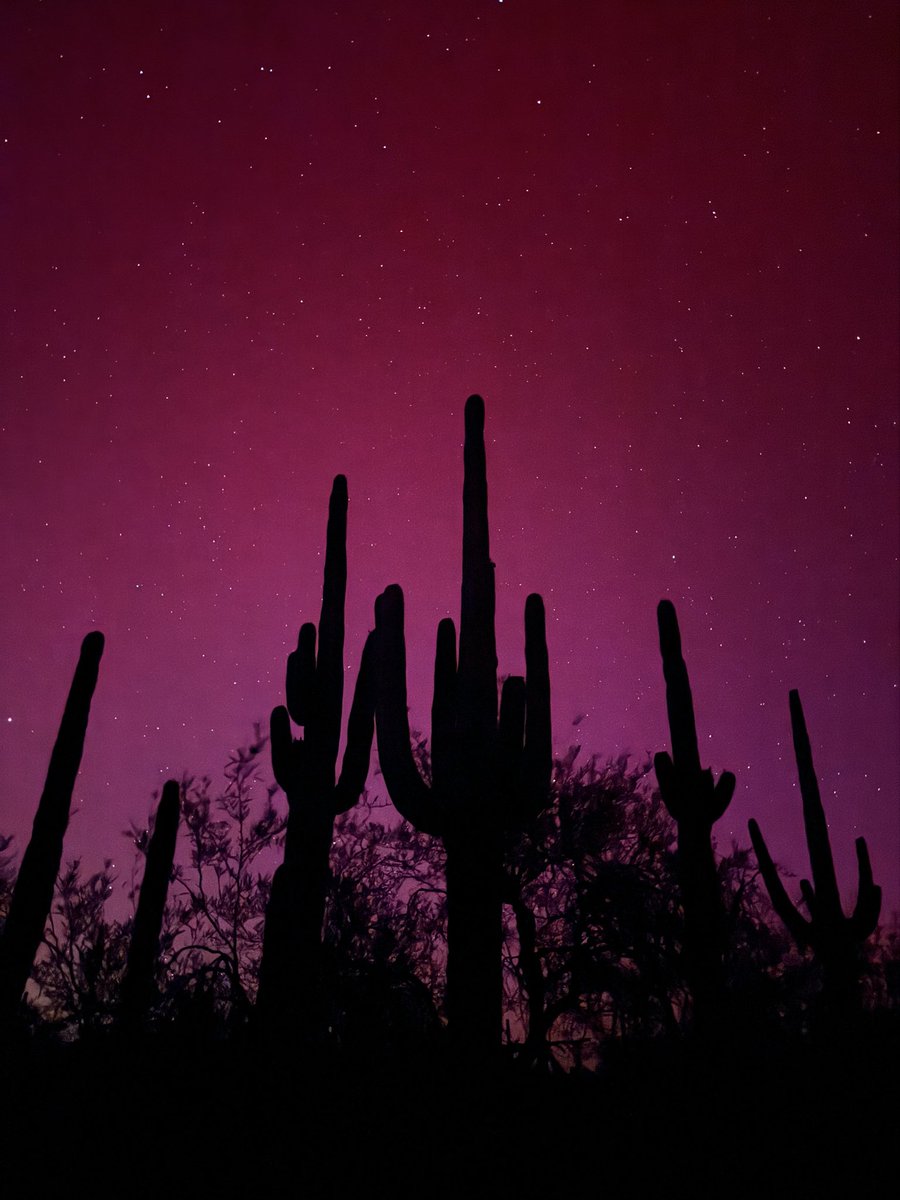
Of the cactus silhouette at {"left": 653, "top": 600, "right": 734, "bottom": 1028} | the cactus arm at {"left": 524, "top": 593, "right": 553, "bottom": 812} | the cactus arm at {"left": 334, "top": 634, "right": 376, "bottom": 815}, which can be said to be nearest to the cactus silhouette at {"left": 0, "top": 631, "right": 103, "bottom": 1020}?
the cactus arm at {"left": 334, "top": 634, "right": 376, "bottom": 815}

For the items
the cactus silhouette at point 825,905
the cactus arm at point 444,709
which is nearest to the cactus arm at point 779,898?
the cactus silhouette at point 825,905

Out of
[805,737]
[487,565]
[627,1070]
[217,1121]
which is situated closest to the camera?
[217,1121]

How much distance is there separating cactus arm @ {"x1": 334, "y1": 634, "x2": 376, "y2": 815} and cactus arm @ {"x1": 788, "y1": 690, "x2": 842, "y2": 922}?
6.51m

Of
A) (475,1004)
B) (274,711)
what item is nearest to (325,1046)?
(475,1004)

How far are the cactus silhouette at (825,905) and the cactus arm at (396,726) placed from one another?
229 inches

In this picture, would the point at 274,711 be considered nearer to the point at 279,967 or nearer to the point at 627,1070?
the point at 279,967

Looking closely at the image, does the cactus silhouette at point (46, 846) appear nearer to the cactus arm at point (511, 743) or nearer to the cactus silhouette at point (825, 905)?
the cactus arm at point (511, 743)

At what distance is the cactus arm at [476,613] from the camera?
7.43m

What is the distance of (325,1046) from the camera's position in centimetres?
595

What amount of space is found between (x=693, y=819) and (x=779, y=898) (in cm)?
353

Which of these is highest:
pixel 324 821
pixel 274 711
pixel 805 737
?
pixel 805 737

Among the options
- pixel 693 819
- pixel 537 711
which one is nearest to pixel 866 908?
pixel 693 819

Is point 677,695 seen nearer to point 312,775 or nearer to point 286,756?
point 312,775

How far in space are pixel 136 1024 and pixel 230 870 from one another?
11.5 meters
